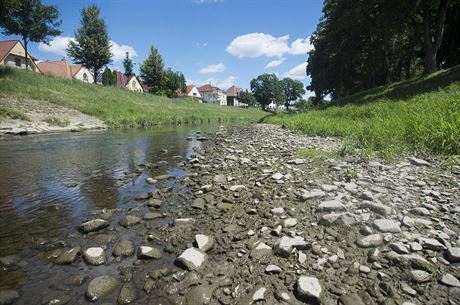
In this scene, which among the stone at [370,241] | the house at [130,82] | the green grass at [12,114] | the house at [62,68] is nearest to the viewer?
the stone at [370,241]

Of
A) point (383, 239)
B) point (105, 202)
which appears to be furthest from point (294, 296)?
point (105, 202)

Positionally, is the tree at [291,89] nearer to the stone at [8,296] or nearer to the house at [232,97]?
the house at [232,97]

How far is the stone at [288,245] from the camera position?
3543mm

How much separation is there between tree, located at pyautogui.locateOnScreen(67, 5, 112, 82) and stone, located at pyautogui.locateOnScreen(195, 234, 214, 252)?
5619 cm

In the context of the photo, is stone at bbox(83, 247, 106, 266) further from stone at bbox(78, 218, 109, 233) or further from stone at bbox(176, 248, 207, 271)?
stone at bbox(176, 248, 207, 271)

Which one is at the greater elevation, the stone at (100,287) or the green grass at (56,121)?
the green grass at (56,121)

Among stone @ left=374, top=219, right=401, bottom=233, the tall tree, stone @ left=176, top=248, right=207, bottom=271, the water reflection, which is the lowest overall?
stone @ left=176, top=248, right=207, bottom=271

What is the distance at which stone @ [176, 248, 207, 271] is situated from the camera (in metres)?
3.52

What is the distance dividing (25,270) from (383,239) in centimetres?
455

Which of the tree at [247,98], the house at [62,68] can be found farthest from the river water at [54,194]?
the tree at [247,98]

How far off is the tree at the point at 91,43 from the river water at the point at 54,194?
147ft

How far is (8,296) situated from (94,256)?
962mm

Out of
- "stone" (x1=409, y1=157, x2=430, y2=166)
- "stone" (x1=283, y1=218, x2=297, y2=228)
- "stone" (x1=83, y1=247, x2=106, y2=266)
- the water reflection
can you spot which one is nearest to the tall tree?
"stone" (x1=409, y1=157, x2=430, y2=166)

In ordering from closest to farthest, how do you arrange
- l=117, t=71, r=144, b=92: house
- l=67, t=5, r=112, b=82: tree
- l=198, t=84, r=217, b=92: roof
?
l=67, t=5, r=112, b=82: tree < l=117, t=71, r=144, b=92: house < l=198, t=84, r=217, b=92: roof
